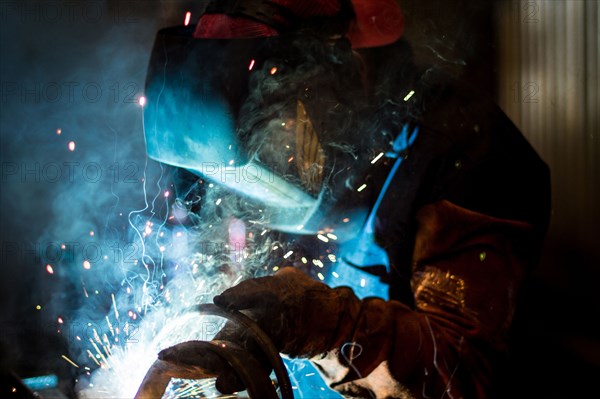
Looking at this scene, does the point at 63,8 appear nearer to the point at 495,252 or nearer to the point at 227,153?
the point at 227,153

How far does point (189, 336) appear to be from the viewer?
1.81m

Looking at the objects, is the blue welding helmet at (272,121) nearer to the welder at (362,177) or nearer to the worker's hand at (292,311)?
the welder at (362,177)

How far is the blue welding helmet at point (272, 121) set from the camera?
1.74 m

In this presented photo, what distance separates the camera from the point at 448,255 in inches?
65.2

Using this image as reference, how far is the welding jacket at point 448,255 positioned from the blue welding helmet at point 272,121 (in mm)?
174

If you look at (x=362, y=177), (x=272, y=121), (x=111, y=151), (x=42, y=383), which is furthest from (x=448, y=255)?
(x=111, y=151)

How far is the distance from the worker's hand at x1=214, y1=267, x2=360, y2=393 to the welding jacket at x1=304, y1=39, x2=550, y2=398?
0.02 meters

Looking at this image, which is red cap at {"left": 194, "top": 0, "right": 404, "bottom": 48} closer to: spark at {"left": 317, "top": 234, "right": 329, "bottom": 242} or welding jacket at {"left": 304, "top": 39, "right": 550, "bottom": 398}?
welding jacket at {"left": 304, "top": 39, "right": 550, "bottom": 398}

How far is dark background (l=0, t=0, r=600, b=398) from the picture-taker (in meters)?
2.38

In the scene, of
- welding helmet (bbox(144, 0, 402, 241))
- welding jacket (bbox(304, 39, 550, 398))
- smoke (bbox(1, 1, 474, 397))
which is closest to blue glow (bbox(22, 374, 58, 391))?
smoke (bbox(1, 1, 474, 397))

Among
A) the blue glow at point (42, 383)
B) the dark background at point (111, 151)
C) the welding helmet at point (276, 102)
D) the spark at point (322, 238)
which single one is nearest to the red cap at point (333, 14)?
the welding helmet at point (276, 102)

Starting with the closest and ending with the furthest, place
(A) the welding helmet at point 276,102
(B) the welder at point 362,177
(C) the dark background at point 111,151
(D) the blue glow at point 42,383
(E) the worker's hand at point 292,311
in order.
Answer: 1. (E) the worker's hand at point 292,311
2. (B) the welder at point 362,177
3. (A) the welding helmet at point 276,102
4. (D) the blue glow at point 42,383
5. (C) the dark background at point 111,151

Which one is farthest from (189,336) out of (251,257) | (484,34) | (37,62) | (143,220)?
(484,34)

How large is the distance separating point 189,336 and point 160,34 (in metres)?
0.96
